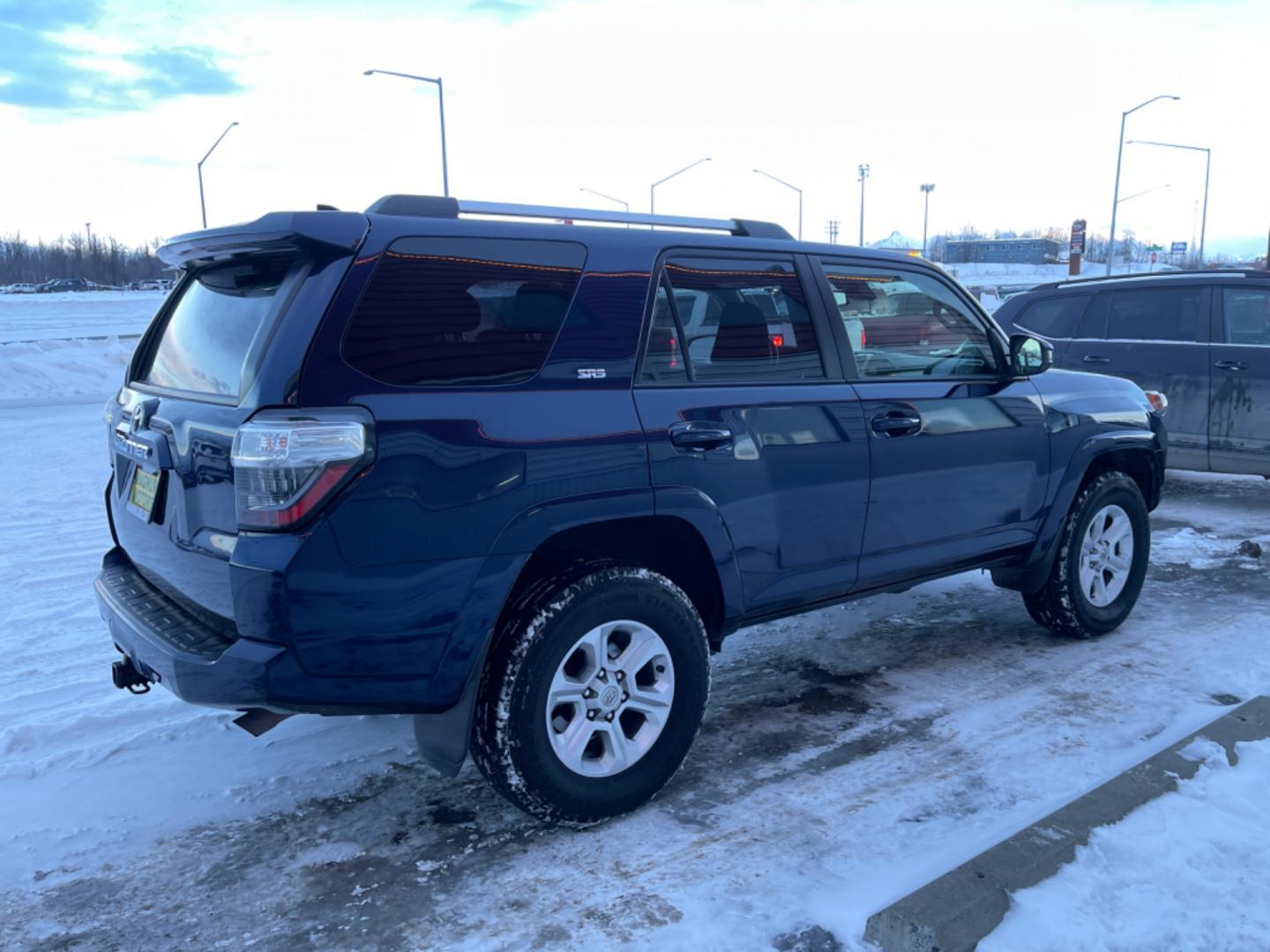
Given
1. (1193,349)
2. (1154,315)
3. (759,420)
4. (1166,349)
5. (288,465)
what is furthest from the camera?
(1154,315)

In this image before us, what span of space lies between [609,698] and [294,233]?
66.6 inches

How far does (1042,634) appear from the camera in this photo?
205 inches

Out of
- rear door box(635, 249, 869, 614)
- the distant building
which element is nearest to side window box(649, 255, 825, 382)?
rear door box(635, 249, 869, 614)

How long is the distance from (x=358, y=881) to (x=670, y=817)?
101 cm

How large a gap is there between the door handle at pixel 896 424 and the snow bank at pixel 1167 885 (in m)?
1.59

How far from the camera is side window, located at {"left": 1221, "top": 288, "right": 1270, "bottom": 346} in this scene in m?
8.11

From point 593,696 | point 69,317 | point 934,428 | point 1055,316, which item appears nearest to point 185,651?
point 593,696

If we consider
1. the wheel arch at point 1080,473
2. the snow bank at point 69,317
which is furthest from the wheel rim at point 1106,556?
the snow bank at point 69,317

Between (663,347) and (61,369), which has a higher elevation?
(663,347)

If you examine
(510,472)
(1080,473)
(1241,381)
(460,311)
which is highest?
(460,311)

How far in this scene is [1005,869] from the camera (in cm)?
288

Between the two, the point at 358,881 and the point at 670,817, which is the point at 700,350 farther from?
the point at 358,881

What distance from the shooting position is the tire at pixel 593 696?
3002 millimetres

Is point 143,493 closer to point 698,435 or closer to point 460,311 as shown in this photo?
point 460,311
